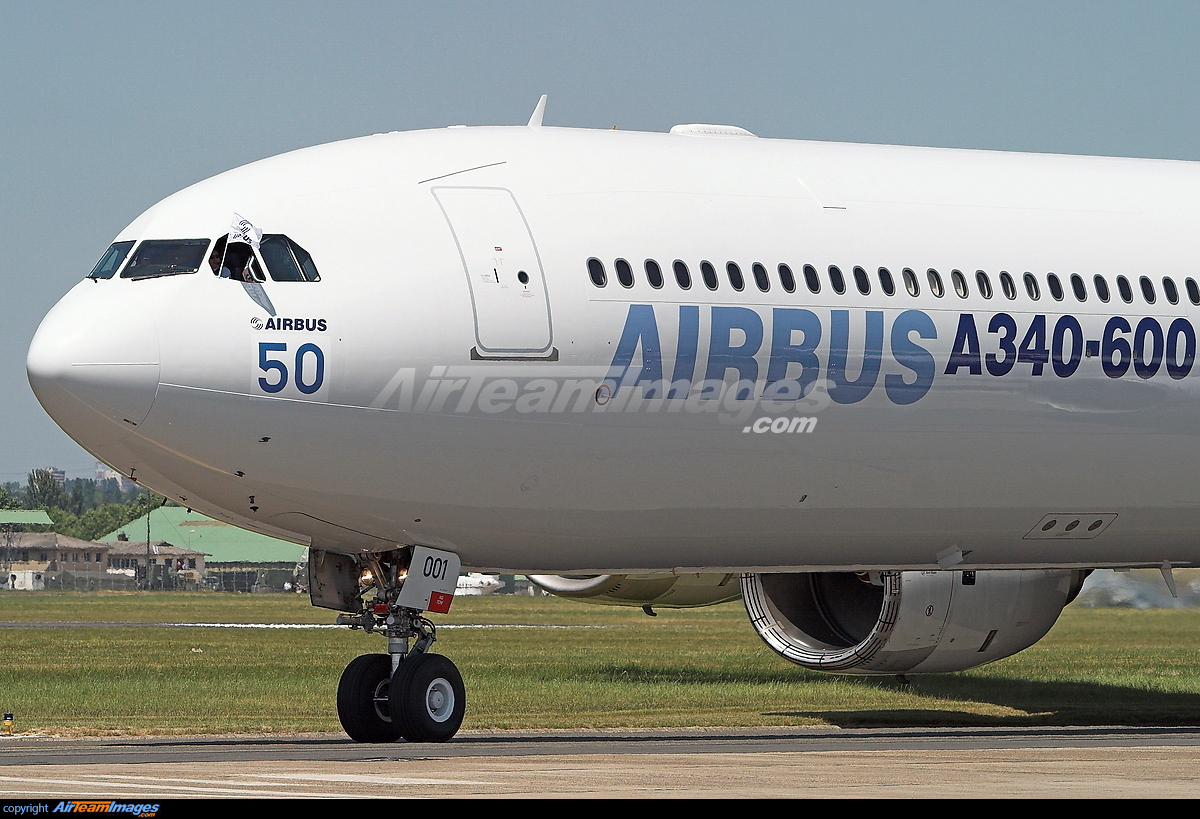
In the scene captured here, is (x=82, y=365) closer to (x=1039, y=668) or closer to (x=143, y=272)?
(x=143, y=272)

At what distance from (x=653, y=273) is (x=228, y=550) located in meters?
154

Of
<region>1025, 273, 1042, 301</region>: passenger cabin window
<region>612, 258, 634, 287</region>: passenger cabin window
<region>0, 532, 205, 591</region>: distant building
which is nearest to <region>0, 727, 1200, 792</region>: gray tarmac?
<region>612, 258, 634, 287</region>: passenger cabin window

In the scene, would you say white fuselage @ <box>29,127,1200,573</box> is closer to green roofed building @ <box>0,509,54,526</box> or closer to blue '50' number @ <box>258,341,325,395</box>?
blue '50' number @ <box>258,341,325,395</box>

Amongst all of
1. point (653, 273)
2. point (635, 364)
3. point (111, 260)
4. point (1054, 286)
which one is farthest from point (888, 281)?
point (111, 260)

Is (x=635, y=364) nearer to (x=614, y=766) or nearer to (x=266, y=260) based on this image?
(x=266, y=260)

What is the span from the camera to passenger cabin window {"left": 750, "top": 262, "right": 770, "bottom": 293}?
1897 centimetres

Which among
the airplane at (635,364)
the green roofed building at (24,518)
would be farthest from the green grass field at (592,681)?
the green roofed building at (24,518)

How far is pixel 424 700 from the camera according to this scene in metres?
18.0
